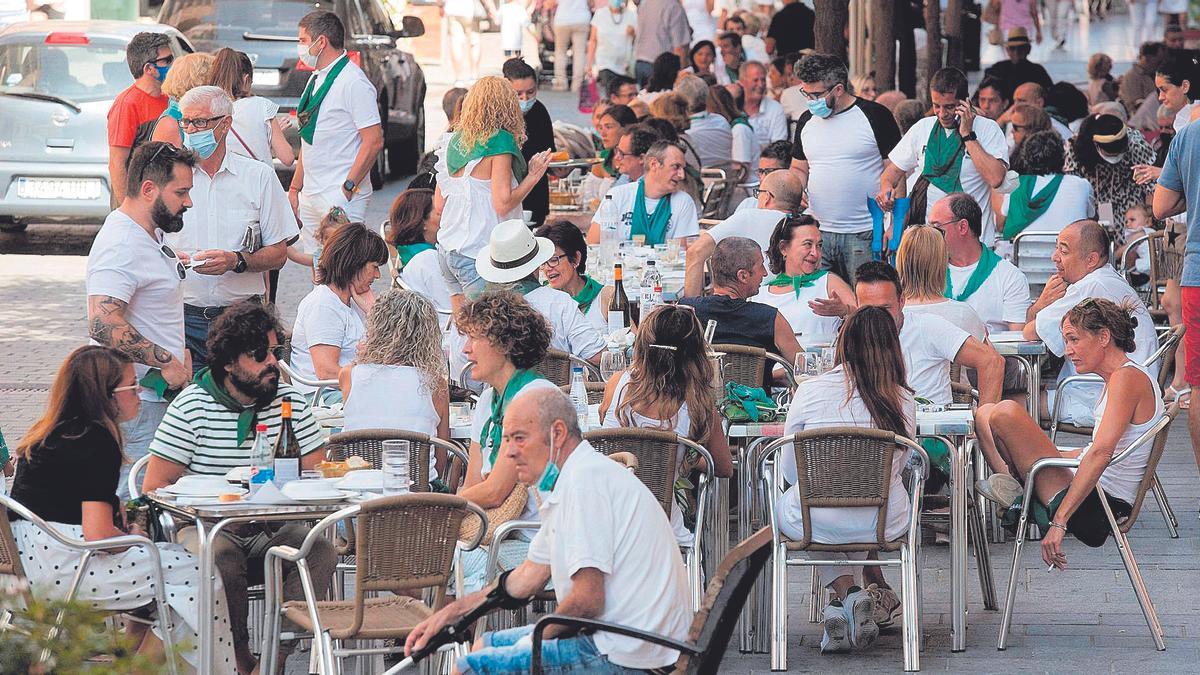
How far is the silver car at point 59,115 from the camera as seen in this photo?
14492mm

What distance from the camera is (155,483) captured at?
5.93 metres

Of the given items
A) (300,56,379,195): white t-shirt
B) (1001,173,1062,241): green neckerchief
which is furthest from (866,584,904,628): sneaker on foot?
(1001,173,1062,241): green neckerchief

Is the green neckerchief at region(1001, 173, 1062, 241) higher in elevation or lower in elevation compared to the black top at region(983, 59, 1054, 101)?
lower

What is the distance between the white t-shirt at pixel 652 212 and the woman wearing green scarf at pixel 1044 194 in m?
2.03

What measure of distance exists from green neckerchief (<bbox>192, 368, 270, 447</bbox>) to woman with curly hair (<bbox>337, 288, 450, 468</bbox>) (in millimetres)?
627

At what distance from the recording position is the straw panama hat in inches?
323

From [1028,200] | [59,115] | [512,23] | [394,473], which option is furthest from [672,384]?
[512,23]

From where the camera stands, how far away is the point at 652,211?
11.0m

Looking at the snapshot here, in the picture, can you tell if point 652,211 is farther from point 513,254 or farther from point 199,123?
point 199,123

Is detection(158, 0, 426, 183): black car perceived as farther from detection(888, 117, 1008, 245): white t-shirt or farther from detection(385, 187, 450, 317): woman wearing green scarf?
detection(888, 117, 1008, 245): white t-shirt

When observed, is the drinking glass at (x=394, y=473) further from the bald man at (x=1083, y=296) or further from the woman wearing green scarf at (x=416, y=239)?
the bald man at (x=1083, y=296)

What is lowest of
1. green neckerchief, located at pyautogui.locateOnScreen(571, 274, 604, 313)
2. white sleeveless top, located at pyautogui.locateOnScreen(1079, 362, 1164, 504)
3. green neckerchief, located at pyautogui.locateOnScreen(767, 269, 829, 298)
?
white sleeveless top, located at pyautogui.locateOnScreen(1079, 362, 1164, 504)

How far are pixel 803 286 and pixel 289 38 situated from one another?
362 inches

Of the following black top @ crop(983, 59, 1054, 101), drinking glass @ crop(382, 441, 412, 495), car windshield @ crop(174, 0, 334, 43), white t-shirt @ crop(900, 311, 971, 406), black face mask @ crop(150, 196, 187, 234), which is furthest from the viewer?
black top @ crop(983, 59, 1054, 101)
